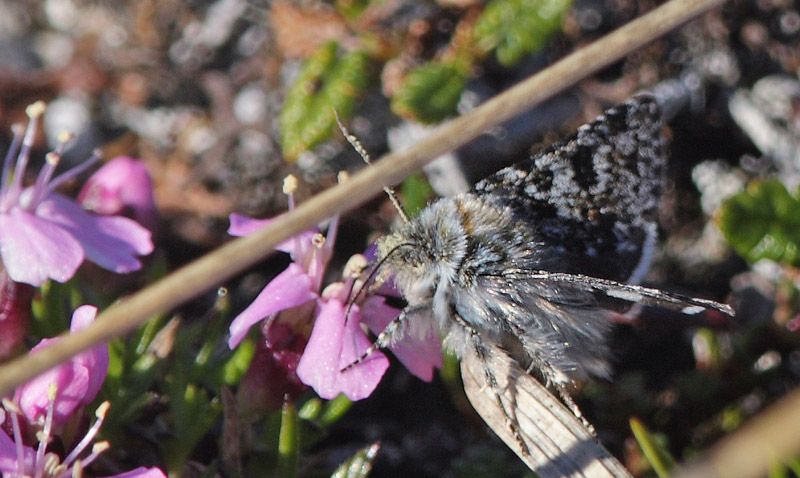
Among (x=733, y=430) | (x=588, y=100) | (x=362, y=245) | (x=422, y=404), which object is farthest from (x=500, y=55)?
(x=733, y=430)

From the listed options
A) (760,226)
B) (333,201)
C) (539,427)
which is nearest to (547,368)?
(539,427)

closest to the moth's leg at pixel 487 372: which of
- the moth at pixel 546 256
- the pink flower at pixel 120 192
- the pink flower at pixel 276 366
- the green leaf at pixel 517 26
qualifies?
the moth at pixel 546 256

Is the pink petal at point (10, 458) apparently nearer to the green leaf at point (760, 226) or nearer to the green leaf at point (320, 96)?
the green leaf at point (320, 96)

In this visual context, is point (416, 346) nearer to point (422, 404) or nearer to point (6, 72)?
point (422, 404)

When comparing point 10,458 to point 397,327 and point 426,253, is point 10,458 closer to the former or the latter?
point 397,327

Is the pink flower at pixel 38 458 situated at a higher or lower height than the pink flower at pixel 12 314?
lower

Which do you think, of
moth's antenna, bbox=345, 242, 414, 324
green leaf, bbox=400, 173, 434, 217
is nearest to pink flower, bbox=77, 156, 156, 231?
green leaf, bbox=400, 173, 434, 217
